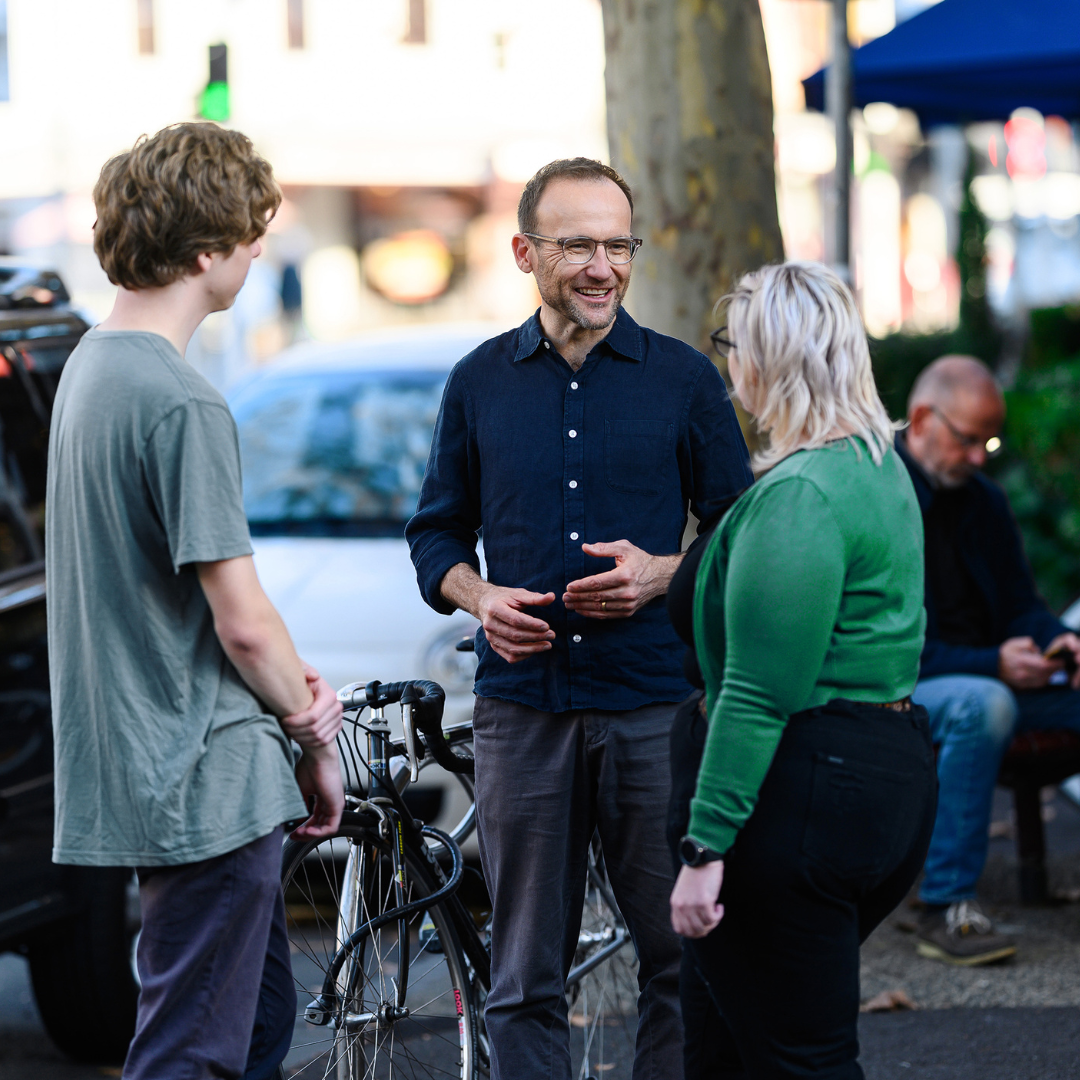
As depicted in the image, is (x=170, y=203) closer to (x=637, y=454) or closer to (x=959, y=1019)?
(x=637, y=454)

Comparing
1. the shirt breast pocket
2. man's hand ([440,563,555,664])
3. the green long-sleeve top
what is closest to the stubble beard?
the shirt breast pocket

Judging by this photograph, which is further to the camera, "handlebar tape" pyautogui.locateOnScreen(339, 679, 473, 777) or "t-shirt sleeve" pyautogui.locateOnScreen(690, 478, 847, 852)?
"handlebar tape" pyautogui.locateOnScreen(339, 679, 473, 777)

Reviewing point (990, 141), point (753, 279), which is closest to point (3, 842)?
point (753, 279)

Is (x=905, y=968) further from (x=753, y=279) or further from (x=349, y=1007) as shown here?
(x=753, y=279)

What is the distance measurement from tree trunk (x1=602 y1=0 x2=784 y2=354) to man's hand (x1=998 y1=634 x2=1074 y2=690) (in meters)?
1.38

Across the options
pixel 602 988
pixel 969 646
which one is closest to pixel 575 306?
pixel 602 988

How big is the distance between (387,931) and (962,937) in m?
2.30

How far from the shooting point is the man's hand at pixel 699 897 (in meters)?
2.44

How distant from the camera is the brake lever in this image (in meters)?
3.17

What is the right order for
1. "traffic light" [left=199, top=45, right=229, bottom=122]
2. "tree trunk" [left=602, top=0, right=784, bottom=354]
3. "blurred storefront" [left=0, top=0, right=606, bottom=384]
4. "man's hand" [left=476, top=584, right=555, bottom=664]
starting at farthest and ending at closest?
1. "blurred storefront" [left=0, top=0, right=606, bottom=384]
2. "traffic light" [left=199, top=45, right=229, bottom=122]
3. "tree trunk" [left=602, top=0, right=784, bottom=354]
4. "man's hand" [left=476, top=584, right=555, bottom=664]

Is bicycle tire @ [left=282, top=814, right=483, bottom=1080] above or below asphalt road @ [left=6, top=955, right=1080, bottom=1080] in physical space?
Answer: above

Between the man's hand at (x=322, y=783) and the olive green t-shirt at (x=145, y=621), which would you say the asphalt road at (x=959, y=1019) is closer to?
the man's hand at (x=322, y=783)

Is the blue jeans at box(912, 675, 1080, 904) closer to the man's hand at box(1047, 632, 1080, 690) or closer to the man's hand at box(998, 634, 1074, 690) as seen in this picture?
the man's hand at box(998, 634, 1074, 690)

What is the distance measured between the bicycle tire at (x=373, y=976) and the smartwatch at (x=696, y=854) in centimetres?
84
